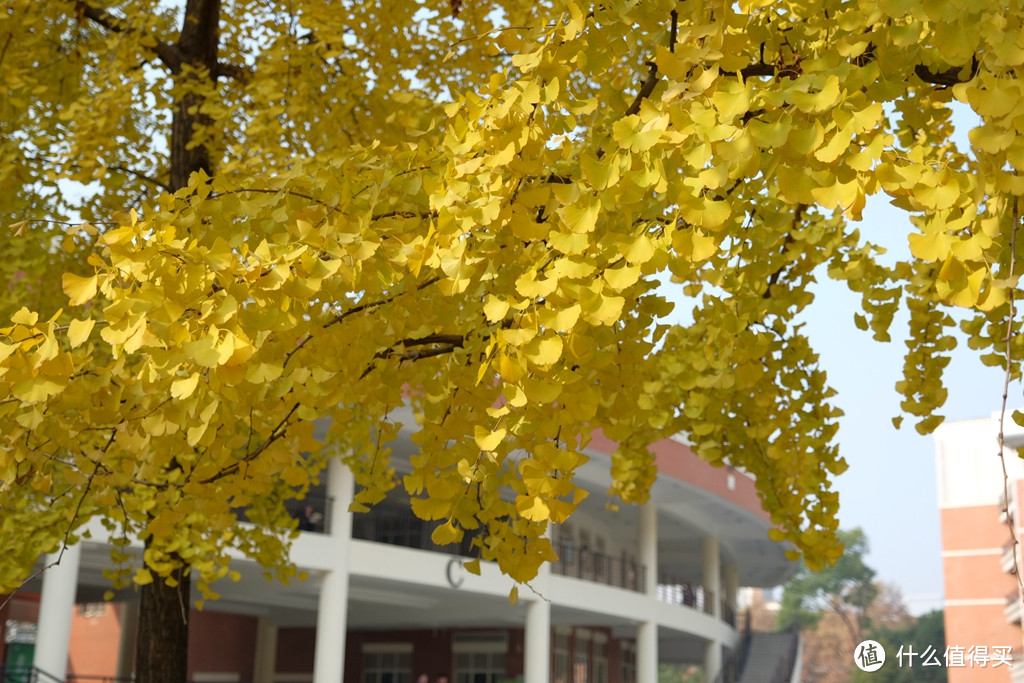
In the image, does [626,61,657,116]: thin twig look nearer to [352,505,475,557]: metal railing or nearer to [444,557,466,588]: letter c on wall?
[444,557,466,588]: letter c on wall

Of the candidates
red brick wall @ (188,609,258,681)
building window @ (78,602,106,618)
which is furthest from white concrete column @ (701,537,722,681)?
building window @ (78,602,106,618)

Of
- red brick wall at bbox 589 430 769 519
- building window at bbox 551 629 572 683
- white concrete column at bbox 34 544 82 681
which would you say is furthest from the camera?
building window at bbox 551 629 572 683

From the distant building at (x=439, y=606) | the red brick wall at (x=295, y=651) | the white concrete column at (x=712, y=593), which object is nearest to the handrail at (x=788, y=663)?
the distant building at (x=439, y=606)

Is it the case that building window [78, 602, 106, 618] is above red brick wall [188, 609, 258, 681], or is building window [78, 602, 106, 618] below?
above

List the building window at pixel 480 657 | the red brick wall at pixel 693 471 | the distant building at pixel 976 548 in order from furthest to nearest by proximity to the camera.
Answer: the distant building at pixel 976 548 < the building window at pixel 480 657 < the red brick wall at pixel 693 471

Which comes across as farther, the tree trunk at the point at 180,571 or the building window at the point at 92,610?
the building window at the point at 92,610

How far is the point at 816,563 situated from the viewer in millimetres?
4996

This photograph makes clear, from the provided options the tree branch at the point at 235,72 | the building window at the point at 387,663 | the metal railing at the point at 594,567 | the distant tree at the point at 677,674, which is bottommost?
the distant tree at the point at 677,674

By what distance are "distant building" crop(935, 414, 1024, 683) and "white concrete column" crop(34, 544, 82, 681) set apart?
85.1 feet

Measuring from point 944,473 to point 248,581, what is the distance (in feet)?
92.1

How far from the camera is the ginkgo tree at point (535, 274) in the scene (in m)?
1.89

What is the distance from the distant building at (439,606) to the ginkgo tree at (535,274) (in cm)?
974

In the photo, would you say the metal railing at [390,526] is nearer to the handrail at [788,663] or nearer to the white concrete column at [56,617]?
the white concrete column at [56,617]

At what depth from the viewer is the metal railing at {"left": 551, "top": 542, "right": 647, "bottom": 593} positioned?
2027 cm
